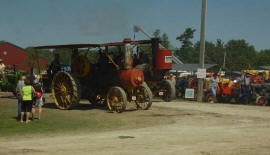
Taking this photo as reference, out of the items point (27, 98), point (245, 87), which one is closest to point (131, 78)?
point (27, 98)

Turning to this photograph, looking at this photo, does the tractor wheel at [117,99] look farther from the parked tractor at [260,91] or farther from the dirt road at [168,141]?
the parked tractor at [260,91]

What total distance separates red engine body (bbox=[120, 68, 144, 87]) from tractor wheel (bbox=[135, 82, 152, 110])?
0.55 metres

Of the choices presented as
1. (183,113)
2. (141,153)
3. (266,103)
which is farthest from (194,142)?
(266,103)

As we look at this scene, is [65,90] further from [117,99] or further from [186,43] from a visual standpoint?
[186,43]

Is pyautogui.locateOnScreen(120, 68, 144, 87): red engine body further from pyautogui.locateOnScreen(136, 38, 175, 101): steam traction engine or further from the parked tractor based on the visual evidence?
the parked tractor

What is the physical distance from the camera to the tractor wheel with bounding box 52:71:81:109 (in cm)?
1464

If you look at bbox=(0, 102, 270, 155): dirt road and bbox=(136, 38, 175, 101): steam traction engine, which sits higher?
bbox=(136, 38, 175, 101): steam traction engine

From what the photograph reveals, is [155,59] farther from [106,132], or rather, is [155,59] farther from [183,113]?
[106,132]

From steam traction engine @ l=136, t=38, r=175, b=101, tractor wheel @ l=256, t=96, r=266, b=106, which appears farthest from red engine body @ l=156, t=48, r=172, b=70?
tractor wheel @ l=256, t=96, r=266, b=106

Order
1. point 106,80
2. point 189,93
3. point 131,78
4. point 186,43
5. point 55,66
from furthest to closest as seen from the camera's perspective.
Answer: point 186,43 → point 189,93 → point 55,66 → point 106,80 → point 131,78

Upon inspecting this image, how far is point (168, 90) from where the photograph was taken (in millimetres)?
19578

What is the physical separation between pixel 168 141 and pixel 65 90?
297 inches

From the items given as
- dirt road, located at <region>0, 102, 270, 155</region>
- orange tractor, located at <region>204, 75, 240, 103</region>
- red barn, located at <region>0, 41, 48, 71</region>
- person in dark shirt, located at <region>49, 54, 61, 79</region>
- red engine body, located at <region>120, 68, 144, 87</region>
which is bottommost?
dirt road, located at <region>0, 102, 270, 155</region>

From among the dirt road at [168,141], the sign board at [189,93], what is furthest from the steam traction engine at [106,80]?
the sign board at [189,93]
